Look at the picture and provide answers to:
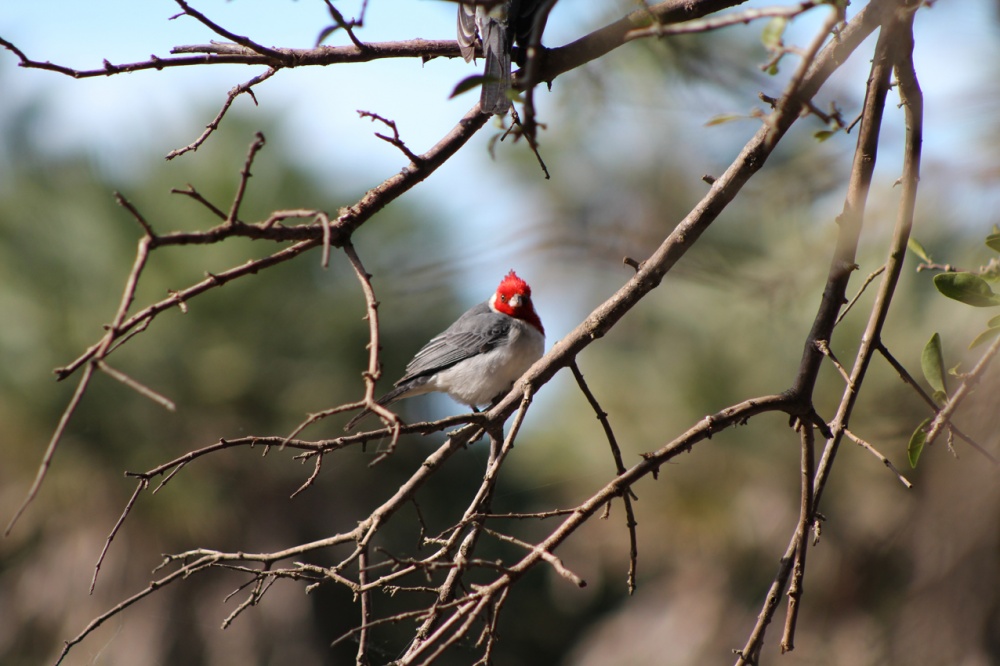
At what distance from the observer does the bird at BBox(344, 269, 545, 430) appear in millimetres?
4906

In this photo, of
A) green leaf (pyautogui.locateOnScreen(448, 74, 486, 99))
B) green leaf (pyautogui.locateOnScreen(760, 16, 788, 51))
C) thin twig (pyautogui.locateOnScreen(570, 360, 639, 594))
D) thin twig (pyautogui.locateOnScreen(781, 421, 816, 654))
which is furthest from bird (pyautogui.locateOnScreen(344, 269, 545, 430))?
green leaf (pyautogui.locateOnScreen(448, 74, 486, 99))

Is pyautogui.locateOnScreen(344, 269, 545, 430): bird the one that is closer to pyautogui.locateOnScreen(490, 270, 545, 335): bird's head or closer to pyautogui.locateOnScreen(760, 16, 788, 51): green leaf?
pyautogui.locateOnScreen(490, 270, 545, 335): bird's head

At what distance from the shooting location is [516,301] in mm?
5375

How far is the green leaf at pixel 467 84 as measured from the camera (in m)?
1.41

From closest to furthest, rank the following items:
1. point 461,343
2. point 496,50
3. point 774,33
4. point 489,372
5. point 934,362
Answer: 1. point 774,33
2. point 934,362
3. point 496,50
4. point 489,372
5. point 461,343

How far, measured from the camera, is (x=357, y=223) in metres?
2.37

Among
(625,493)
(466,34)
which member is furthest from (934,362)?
(466,34)

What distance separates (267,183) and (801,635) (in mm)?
7539

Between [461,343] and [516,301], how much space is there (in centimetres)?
46

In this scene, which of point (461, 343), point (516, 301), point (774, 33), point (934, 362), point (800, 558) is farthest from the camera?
point (516, 301)

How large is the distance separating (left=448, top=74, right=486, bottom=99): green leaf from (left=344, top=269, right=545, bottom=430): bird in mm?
3400

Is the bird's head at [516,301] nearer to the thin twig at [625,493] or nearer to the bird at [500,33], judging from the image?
the bird at [500,33]

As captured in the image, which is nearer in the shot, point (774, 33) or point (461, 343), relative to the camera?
point (774, 33)

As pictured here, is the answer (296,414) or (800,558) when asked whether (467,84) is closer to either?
(800,558)
